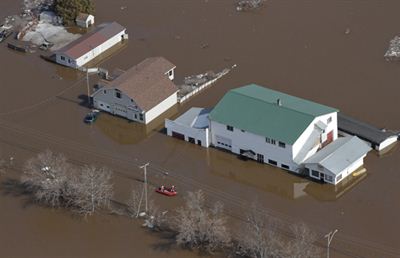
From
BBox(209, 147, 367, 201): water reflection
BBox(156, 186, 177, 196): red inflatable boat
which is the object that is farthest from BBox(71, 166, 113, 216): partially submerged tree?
BBox(209, 147, 367, 201): water reflection

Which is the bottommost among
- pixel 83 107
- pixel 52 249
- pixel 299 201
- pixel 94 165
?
pixel 52 249

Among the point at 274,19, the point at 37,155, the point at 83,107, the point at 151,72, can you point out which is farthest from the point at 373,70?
the point at 37,155

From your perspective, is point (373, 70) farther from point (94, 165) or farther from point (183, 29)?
point (94, 165)

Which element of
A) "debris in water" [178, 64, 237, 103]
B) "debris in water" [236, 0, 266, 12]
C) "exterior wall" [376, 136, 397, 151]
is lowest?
"exterior wall" [376, 136, 397, 151]

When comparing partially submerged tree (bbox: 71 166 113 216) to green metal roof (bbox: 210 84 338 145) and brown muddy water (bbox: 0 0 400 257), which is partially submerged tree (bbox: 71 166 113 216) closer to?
brown muddy water (bbox: 0 0 400 257)

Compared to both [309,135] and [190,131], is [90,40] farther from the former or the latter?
[309,135]
